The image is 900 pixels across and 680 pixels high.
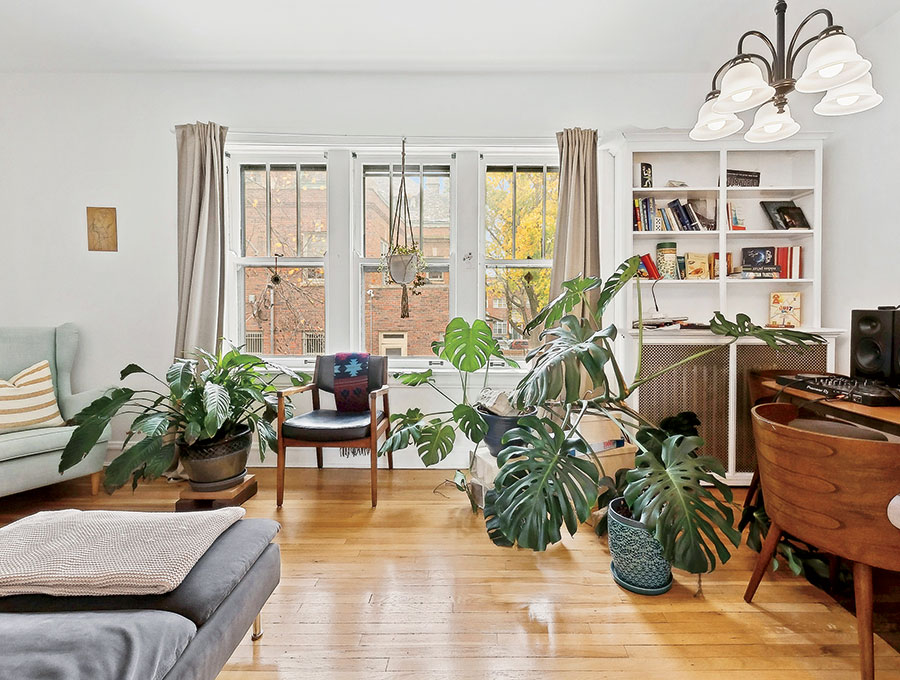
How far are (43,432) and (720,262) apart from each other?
13.6 ft

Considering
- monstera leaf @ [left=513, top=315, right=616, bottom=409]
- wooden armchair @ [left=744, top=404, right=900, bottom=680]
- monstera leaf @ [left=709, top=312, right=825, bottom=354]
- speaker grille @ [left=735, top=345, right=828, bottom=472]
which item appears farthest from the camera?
speaker grille @ [left=735, top=345, right=828, bottom=472]

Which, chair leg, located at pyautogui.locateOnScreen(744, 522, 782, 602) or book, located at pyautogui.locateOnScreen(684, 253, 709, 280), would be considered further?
book, located at pyautogui.locateOnScreen(684, 253, 709, 280)

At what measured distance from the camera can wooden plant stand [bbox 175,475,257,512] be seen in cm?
256

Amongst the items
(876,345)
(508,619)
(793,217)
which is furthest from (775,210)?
(508,619)

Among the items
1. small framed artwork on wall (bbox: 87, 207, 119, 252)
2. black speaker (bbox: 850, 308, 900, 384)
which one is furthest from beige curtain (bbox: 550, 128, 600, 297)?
small framed artwork on wall (bbox: 87, 207, 119, 252)

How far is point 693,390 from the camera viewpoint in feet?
9.27

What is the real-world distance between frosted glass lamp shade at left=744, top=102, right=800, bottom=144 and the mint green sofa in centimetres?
362

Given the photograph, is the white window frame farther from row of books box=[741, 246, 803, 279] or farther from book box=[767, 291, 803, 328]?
book box=[767, 291, 803, 328]

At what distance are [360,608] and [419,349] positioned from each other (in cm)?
197

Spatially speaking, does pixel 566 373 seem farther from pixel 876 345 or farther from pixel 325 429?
pixel 876 345

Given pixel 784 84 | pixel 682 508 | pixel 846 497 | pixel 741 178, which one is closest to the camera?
pixel 846 497

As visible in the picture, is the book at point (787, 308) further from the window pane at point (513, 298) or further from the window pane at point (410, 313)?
the window pane at point (410, 313)

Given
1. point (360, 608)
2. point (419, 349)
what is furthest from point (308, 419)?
point (360, 608)

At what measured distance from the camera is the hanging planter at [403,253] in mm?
3074
